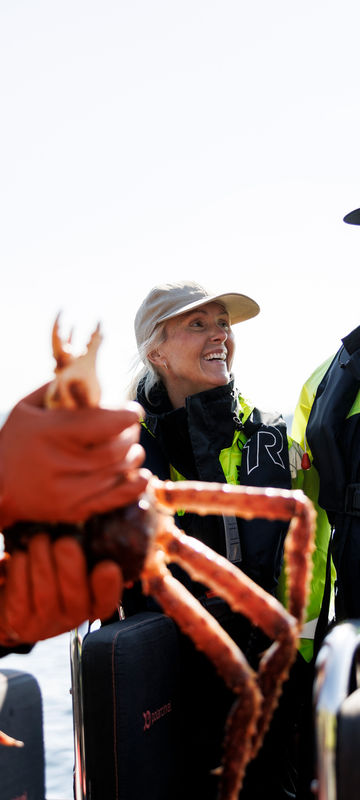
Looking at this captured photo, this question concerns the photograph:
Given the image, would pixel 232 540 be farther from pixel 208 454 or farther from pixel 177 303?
pixel 177 303

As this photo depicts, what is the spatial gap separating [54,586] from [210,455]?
1.24 meters

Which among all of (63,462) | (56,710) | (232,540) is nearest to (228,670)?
(63,462)

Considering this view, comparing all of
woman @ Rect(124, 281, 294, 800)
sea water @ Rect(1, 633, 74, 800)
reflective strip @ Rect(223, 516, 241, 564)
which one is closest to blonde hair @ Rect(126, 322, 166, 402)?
woman @ Rect(124, 281, 294, 800)

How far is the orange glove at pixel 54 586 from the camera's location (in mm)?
1146

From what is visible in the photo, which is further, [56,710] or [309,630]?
[56,710]

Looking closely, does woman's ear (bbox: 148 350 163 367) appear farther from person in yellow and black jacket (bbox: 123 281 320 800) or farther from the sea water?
the sea water

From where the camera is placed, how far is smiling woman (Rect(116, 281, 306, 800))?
2150 mm

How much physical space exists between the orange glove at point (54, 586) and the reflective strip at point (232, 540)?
105 centimetres

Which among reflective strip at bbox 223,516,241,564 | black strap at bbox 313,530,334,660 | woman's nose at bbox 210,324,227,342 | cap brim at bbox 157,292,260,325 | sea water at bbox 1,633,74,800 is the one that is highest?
cap brim at bbox 157,292,260,325

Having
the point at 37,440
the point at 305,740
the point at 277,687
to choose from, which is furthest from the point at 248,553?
the point at 37,440

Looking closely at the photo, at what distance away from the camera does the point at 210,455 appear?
2.37 meters

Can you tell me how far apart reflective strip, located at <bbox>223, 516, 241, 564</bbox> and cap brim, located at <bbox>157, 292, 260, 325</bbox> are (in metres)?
0.77

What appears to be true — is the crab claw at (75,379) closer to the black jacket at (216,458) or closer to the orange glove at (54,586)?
the orange glove at (54,586)

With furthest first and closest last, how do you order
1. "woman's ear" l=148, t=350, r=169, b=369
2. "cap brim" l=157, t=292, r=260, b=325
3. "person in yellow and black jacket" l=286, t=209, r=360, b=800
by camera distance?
"woman's ear" l=148, t=350, r=169, b=369, "cap brim" l=157, t=292, r=260, b=325, "person in yellow and black jacket" l=286, t=209, r=360, b=800
